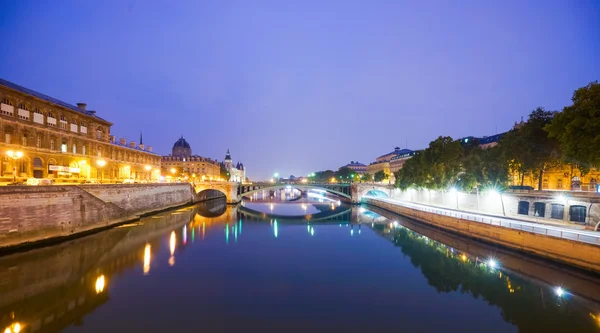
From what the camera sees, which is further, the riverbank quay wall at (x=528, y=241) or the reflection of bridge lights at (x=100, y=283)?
the riverbank quay wall at (x=528, y=241)

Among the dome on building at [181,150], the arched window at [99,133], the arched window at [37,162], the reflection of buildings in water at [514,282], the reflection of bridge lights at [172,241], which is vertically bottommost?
the reflection of buildings in water at [514,282]

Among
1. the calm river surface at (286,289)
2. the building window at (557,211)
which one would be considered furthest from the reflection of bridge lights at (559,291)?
the building window at (557,211)

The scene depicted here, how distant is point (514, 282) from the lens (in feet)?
70.5

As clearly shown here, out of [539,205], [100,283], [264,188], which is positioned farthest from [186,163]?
[539,205]

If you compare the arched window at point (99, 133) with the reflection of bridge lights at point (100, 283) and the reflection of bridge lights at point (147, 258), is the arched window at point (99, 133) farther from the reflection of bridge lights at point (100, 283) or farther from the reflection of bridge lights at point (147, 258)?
the reflection of bridge lights at point (100, 283)

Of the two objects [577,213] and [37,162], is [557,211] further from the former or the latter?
[37,162]

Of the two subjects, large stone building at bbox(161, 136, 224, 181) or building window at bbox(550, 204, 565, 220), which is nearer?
building window at bbox(550, 204, 565, 220)

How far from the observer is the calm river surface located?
15.7 metres

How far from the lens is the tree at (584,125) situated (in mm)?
25094

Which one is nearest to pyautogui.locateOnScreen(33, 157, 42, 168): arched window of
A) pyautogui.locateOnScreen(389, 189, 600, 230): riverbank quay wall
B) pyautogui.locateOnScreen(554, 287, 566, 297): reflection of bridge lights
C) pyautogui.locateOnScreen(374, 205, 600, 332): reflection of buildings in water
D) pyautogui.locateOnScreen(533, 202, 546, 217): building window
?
pyautogui.locateOnScreen(374, 205, 600, 332): reflection of buildings in water

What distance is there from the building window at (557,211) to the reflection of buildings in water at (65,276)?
120 feet

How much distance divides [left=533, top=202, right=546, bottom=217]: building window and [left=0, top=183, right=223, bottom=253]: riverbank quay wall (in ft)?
153

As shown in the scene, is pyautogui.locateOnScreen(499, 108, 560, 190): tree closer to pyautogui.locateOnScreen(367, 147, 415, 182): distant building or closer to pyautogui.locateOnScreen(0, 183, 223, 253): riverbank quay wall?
pyautogui.locateOnScreen(0, 183, 223, 253): riverbank quay wall

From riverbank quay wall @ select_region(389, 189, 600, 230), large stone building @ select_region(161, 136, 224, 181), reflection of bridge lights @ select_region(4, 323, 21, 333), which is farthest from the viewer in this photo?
large stone building @ select_region(161, 136, 224, 181)
